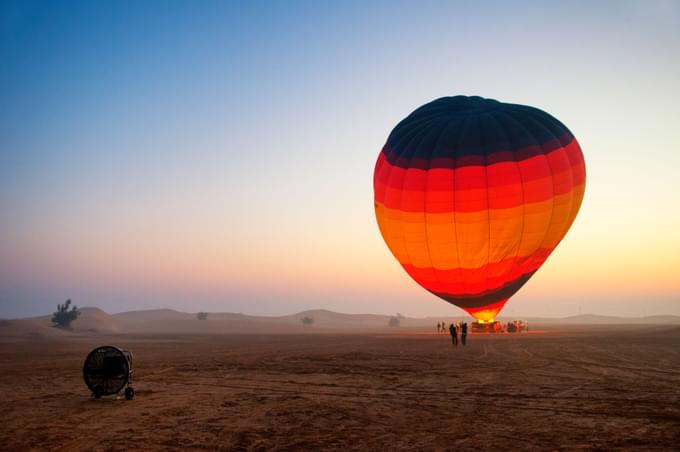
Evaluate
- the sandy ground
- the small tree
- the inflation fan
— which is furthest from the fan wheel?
the small tree

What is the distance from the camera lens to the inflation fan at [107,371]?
13.1 metres

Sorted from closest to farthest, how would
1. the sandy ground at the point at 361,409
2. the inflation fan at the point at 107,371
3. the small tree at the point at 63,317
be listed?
the sandy ground at the point at 361,409, the inflation fan at the point at 107,371, the small tree at the point at 63,317

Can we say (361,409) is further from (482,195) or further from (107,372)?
(482,195)

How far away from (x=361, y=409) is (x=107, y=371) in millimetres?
6647

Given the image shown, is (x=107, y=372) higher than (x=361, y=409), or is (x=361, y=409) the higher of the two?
(x=107, y=372)

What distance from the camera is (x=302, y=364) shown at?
854 inches

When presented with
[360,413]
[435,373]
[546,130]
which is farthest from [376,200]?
[360,413]

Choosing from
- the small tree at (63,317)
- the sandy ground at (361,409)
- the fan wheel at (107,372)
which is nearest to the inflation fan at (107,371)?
the fan wheel at (107,372)

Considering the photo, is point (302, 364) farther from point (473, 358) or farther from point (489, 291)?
point (489, 291)

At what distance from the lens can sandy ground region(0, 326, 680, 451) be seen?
8.68m

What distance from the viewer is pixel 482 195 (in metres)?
27.6

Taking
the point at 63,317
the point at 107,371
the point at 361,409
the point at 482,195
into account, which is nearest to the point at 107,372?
the point at 107,371

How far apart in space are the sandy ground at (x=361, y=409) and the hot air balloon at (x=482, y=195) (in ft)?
31.2

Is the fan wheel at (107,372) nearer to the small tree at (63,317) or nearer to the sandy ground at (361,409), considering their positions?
the sandy ground at (361,409)
